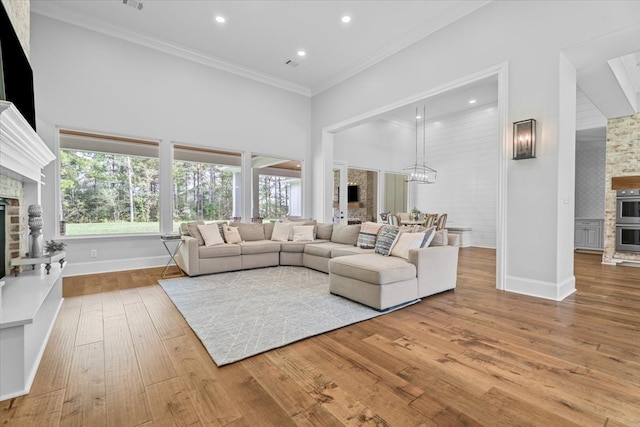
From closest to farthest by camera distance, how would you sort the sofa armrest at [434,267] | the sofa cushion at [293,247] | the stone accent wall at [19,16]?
1. the stone accent wall at [19,16]
2. the sofa armrest at [434,267]
3. the sofa cushion at [293,247]

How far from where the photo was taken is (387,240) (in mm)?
3793

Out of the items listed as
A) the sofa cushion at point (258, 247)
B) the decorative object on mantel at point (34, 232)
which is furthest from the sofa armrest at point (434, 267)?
the decorative object on mantel at point (34, 232)

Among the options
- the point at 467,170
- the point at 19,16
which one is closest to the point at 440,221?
the point at 467,170

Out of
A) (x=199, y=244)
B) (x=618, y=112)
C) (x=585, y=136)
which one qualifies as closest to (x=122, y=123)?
(x=199, y=244)

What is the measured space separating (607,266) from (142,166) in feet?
29.0

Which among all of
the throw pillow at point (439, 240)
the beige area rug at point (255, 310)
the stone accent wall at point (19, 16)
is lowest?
the beige area rug at point (255, 310)

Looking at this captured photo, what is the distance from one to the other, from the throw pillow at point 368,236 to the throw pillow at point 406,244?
0.80 m

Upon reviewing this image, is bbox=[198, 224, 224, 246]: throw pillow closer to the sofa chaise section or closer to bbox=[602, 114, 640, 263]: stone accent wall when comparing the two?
the sofa chaise section

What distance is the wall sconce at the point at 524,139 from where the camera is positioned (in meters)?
3.46

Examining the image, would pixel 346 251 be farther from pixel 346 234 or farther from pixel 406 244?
pixel 406 244

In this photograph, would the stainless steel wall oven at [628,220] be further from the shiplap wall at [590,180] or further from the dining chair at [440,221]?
the dining chair at [440,221]

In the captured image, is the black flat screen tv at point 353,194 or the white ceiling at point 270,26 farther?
the black flat screen tv at point 353,194

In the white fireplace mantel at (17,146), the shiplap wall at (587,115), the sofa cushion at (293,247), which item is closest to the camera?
the white fireplace mantel at (17,146)

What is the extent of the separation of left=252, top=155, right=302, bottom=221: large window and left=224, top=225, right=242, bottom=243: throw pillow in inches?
56.1
